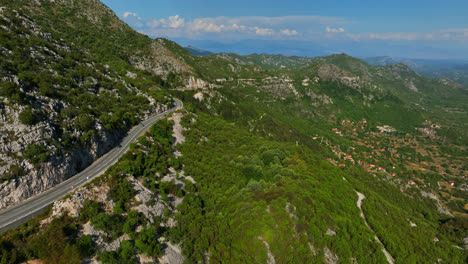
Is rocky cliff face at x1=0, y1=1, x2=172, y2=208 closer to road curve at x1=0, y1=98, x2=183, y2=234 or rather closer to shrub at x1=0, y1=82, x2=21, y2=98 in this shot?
shrub at x1=0, y1=82, x2=21, y2=98

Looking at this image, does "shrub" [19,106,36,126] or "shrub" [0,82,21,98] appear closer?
"shrub" [19,106,36,126]

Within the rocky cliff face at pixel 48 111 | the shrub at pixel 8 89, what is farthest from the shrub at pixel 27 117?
the shrub at pixel 8 89

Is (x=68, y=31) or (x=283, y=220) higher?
(x=68, y=31)

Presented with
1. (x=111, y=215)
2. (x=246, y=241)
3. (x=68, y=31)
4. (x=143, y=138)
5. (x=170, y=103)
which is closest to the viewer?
(x=111, y=215)

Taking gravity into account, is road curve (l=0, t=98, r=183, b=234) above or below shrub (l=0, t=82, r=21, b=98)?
below

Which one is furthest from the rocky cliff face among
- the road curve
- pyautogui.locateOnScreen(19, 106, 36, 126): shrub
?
the road curve

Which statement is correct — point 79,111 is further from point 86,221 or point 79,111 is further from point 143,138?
point 86,221

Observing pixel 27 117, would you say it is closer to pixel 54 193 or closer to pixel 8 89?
pixel 8 89

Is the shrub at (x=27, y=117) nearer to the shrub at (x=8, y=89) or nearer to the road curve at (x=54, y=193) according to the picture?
the shrub at (x=8, y=89)

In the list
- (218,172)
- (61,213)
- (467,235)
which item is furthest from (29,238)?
(467,235)
